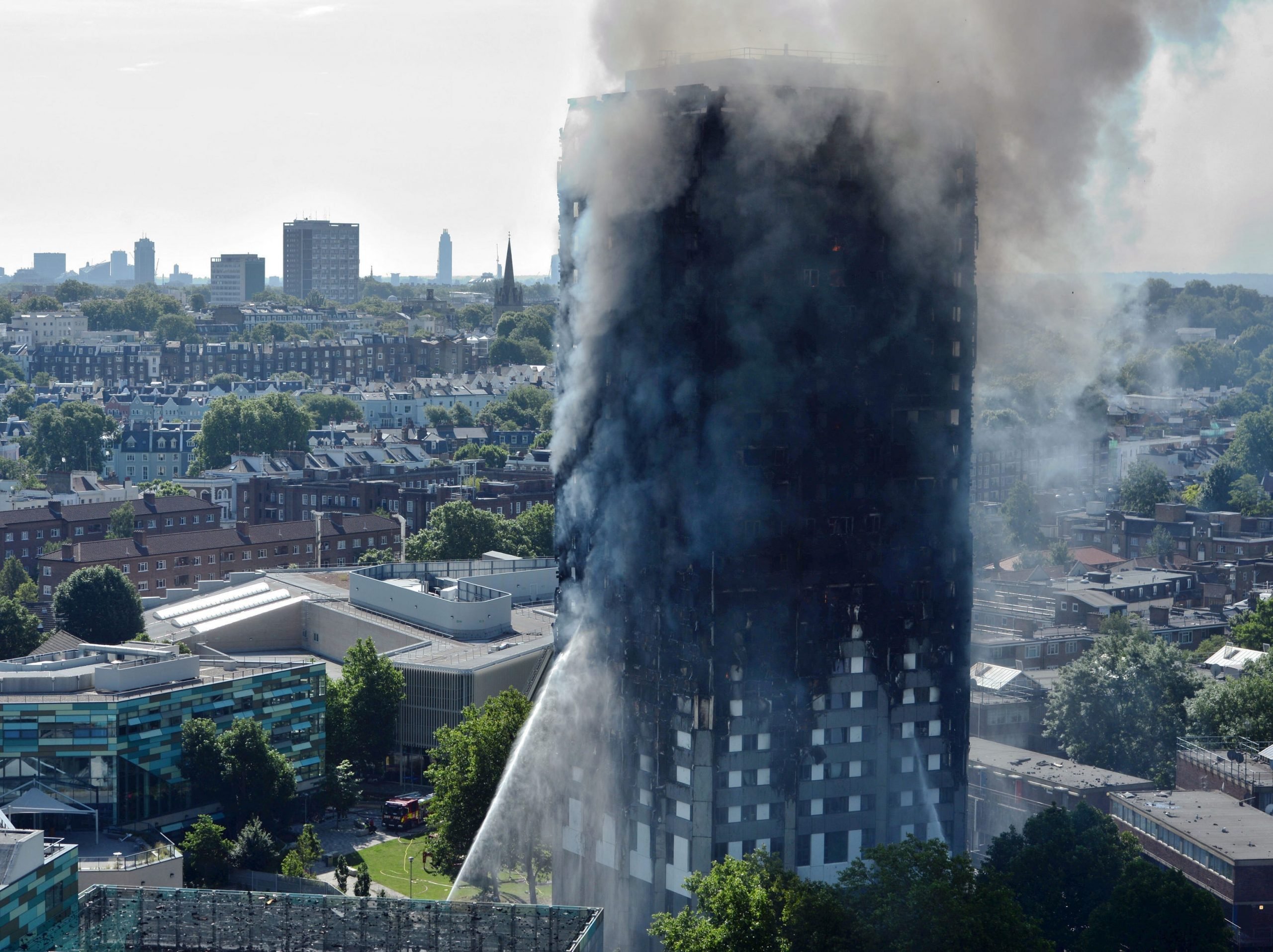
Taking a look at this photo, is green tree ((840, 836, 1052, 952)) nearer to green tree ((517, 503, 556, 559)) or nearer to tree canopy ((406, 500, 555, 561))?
tree canopy ((406, 500, 555, 561))

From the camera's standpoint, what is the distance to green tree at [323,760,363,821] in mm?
78000

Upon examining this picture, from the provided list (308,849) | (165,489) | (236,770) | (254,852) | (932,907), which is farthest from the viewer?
(165,489)

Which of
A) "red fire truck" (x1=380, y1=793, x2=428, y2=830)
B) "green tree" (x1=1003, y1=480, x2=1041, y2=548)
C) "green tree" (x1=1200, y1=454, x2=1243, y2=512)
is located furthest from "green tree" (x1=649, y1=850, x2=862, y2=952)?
"green tree" (x1=1200, y1=454, x2=1243, y2=512)

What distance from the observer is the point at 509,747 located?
6819cm

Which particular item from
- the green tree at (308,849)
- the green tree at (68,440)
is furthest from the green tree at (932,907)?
the green tree at (68,440)

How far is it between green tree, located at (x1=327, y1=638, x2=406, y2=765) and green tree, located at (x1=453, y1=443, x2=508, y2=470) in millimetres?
82620

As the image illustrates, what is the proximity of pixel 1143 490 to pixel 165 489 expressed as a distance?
72.8m

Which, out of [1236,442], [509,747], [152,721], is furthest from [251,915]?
[1236,442]

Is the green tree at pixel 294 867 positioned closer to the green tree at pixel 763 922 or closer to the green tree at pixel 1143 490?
the green tree at pixel 763 922

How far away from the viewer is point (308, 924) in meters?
49.1

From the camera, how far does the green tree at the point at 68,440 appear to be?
616ft

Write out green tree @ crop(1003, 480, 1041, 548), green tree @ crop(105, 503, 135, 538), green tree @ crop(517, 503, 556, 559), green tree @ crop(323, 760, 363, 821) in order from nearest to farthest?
green tree @ crop(323, 760, 363, 821)
green tree @ crop(517, 503, 556, 559)
green tree @ crop(1003, 480, 1041, 548)
green tree @ crop(105, 503, 135, 538)

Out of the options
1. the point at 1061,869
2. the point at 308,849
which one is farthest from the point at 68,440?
the point at 1061,869

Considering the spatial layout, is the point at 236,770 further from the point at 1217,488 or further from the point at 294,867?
the point at 1217,488
